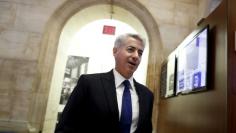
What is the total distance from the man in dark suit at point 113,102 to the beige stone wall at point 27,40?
1.56 meters

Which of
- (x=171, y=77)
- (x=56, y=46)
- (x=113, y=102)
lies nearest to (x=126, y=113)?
(x=113, y=102)

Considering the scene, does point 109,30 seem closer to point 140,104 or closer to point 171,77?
point 171,77

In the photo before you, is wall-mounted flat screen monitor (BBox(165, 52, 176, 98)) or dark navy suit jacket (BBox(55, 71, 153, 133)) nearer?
dark navy suit jacket (BBox(55, 71, 153, 133))

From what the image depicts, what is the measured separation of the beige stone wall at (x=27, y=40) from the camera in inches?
101

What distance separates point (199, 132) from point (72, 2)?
2260 millimetres

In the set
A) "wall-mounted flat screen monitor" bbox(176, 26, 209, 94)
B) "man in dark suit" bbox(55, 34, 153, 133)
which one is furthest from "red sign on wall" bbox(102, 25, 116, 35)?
"man in dark suit" bbox(55, 34, 153, 133)

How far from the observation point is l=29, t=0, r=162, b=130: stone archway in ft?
8.67

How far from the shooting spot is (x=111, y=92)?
4.06 feet

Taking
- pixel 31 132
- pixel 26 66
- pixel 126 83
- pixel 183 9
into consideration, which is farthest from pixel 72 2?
pixel 126 83

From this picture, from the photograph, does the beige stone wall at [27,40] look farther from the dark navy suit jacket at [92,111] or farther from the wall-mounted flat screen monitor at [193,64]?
the dark navy suit jacket at [92,111]

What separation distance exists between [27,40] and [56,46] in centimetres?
35

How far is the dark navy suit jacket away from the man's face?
0.47ft

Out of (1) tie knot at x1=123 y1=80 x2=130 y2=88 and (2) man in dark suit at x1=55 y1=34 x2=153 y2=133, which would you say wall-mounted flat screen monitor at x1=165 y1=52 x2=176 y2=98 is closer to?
(2) man in dark suit at x1=55 y1=34 x2=153 y2=133

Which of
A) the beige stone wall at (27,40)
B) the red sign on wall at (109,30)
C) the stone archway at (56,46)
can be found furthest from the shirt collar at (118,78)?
the red sign on wall at (109,30)
